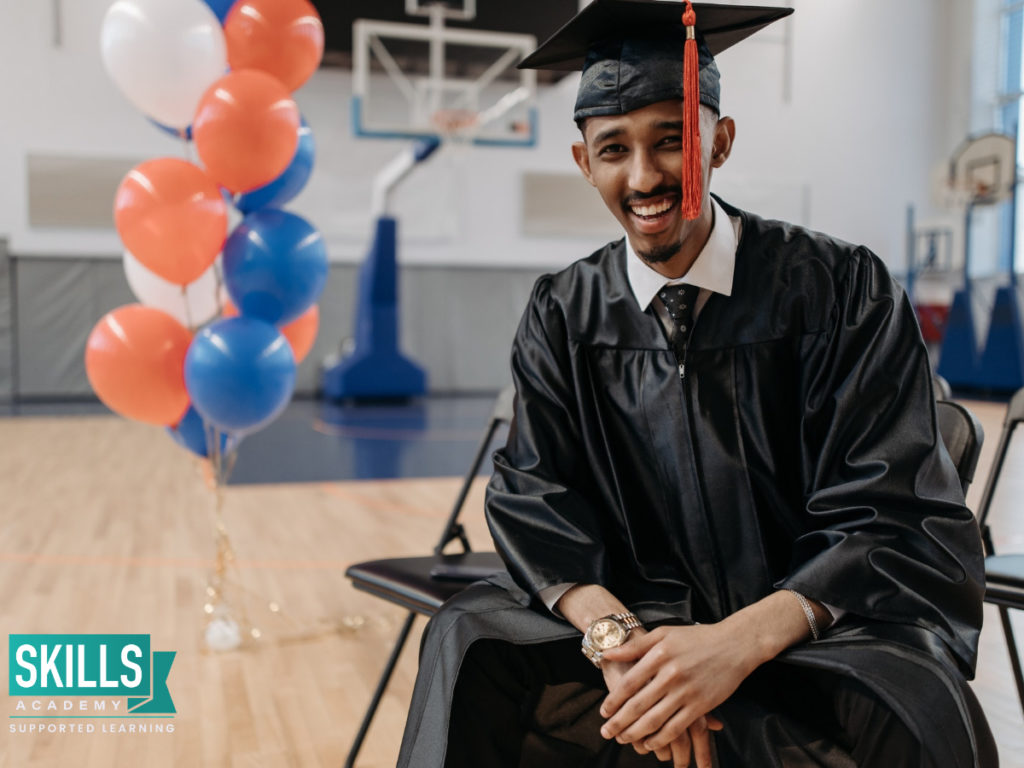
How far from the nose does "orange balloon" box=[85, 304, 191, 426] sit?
1.91 metres

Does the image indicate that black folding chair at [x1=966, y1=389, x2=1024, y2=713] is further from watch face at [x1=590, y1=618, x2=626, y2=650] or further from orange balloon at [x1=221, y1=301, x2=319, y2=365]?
orange balloon at [x1=221, y1=301, x2=319, y2=365]

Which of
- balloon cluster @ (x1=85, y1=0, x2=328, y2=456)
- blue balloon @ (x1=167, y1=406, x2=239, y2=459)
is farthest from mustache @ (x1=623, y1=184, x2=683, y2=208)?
blue balloon @ (x1=167, y1=406, x2=239, y2=459)

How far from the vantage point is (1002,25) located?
12867mm

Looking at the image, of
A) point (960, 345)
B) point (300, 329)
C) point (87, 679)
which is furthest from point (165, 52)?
point (960, 345)

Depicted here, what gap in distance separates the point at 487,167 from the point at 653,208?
36.5 ft

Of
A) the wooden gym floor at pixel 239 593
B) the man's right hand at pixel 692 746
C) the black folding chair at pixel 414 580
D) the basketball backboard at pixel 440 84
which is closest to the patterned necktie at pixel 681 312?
the man's right hand at pixel 692 746

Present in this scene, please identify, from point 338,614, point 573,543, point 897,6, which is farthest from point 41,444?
point 897,6

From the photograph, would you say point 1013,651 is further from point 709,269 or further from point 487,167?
point 487,167

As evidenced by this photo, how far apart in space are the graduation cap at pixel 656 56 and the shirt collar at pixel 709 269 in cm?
11

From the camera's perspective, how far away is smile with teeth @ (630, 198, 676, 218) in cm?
156

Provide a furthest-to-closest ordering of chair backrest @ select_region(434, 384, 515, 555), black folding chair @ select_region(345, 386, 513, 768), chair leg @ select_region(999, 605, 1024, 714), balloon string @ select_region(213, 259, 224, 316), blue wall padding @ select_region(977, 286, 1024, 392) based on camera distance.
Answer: blue wall padding @ select_region(977, 286, 1024, 392) → balloon string @ select_region(213, 259, 224, 316) → chair backrest @ select_region(434, 384, 515, 555) → chair leg @ select_region(999, 605, 1024, 714) → black folding chair @ select_region(345, 386, 513, 768)

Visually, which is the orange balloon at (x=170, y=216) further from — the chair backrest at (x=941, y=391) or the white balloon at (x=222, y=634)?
the chair backrest at (x=941, y=391)

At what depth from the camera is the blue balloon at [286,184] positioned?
310cm

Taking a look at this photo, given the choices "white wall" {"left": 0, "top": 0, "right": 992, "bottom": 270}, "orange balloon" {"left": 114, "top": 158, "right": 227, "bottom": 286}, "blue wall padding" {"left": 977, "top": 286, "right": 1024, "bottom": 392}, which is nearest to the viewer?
"orange balloon" {"left": 114, "top": 158, "right": 227, "bottom": 286}
